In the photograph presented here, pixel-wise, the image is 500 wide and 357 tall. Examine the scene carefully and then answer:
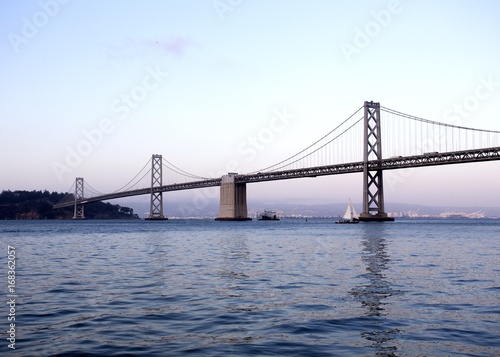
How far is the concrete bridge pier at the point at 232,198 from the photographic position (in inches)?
3866

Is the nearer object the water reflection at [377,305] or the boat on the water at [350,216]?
the water reflection at [377,305]

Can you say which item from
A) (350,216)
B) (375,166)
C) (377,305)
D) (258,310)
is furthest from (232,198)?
(258,310)

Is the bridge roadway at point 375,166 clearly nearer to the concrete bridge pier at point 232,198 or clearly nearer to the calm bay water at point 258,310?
the concrete bridge pier at point 232,198

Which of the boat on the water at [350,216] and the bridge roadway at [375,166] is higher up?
the bridge roadway at [375,166]

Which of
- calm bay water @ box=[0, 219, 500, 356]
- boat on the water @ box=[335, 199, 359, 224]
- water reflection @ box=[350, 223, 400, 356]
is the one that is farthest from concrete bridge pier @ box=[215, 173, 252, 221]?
calm bay water @ box=[0, 219, 500, 356]

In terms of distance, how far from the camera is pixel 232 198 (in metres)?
98.6

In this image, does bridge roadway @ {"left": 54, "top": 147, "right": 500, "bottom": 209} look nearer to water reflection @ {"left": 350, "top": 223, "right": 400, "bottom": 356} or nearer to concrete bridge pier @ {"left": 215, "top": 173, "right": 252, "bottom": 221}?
concrete bridge pier @ {"left": 215, "top": 173, "right": 252, "bottom": 221}

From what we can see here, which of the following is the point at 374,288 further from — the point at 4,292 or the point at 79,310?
the point at 4,292

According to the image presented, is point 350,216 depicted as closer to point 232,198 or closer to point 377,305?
point 232,198

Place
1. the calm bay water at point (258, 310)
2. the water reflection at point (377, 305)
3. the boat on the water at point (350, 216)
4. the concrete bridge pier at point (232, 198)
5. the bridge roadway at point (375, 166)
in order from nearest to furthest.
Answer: the calm bay water at point (258, 310), the water reflection at point (377, 305), the bridge roadway at point (375, 166), the boat on the water at point (350, 216), the concrete bridge pier at point (232, 198)

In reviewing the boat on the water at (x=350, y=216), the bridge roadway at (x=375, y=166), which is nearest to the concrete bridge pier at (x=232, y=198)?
the bridge roadway at (x=375, y=166)

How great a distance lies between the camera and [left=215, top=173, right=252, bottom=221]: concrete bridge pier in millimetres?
98188

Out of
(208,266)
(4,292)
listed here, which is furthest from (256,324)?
(208,266)

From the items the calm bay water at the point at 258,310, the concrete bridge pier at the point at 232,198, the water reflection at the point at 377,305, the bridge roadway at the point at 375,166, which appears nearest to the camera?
the calm bay water at the point at 258,310
